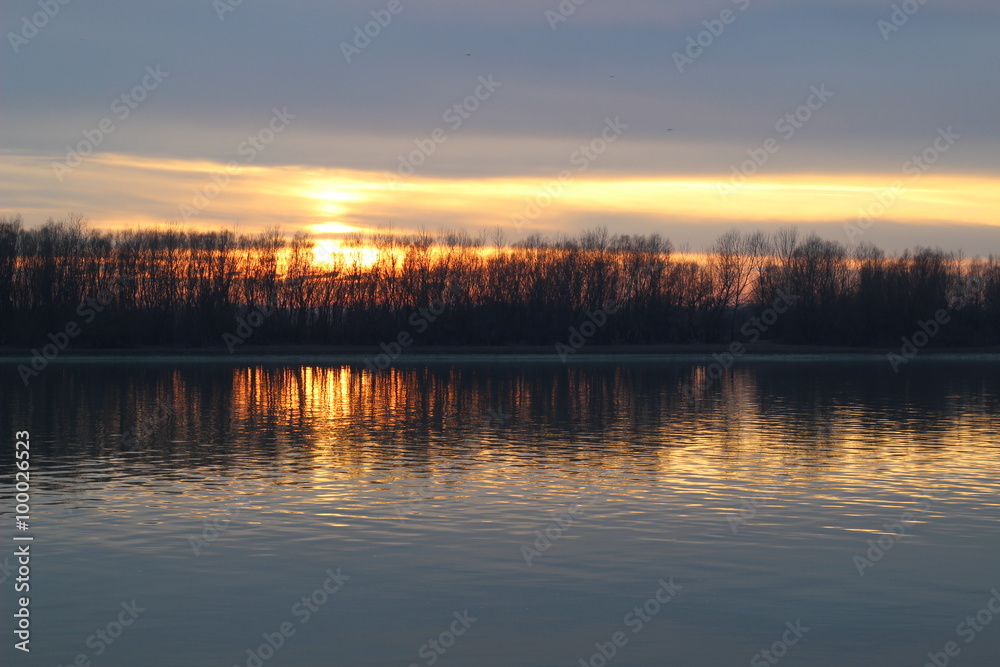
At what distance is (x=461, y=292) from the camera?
10225cm

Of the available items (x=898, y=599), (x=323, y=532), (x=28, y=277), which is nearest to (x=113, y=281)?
(x=28, y=277)

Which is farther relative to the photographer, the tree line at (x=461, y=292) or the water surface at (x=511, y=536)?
the tree line at (x=461, y=292)

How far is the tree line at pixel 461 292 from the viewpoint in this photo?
91.6 metres

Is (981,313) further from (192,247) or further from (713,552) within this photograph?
(713,552)

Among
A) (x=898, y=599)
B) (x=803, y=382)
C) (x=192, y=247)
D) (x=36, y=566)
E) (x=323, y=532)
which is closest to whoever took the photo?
(x=898, y=599)

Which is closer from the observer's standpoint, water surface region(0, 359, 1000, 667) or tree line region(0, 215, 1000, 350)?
water surface region(0, 359, 1000, 667)

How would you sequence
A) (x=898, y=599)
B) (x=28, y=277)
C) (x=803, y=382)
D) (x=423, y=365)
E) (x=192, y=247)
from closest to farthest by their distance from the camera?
(x=898, y=599)
(x=803, y=382)
(x=423, y=365)
(x=28, y=277)
(x=192, y=247)

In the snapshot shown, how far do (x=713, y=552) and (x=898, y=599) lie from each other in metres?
2.79

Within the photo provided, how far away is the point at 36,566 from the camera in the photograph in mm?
13523

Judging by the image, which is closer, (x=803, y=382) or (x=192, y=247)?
(x=803, y=382)

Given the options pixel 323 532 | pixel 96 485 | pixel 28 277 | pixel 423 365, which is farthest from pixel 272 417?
pixel 28 277

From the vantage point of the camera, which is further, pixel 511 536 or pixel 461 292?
pixel 461 292

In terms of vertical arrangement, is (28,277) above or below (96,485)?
above

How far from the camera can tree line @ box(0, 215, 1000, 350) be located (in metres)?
91.6
